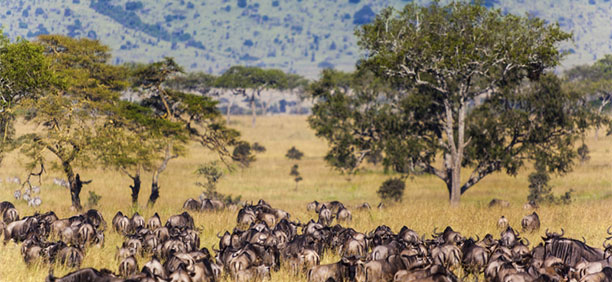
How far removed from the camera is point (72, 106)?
92.1 feet

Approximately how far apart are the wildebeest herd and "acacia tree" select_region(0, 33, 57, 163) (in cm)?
928

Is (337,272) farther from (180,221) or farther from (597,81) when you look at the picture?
(597,81)

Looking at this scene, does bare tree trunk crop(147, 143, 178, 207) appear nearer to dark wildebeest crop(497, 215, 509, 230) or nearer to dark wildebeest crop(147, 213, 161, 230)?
dark wildebeest crop(147, 213, 161, 230)

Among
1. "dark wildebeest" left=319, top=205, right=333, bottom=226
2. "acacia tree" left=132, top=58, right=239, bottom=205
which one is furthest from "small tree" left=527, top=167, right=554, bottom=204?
"dark wildebeest" left=319, top=205, right=333, bottom=226

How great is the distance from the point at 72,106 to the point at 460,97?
19.1 metres

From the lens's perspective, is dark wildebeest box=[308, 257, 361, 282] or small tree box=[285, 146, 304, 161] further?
small tree box=[285, 146, 304, 161]

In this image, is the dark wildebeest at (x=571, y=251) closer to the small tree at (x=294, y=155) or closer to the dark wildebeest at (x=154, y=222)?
the dark wildebeest at (x=154, y=222)

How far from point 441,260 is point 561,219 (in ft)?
33.3

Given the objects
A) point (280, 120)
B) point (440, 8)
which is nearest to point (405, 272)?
point (440, 8)

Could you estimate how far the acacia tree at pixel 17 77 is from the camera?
25.1m

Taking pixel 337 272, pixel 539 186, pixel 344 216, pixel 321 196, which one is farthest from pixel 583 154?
pixel 337 272

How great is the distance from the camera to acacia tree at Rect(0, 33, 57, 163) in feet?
82.4

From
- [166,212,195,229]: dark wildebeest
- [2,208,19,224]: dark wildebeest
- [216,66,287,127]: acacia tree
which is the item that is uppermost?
[216,66,287,127]: acacia tree

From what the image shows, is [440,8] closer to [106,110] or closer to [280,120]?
[106,110]
